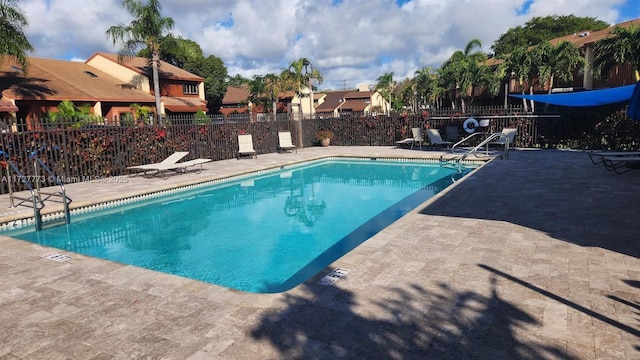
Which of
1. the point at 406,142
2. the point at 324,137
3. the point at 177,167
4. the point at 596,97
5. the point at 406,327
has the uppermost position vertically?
the point at 596,97

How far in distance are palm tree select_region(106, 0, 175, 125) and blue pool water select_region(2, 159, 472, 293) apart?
541 inches

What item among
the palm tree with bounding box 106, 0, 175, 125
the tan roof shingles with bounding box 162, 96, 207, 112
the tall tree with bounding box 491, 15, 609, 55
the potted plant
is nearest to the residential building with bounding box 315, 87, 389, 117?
the tall tree with bounding box 491, 15, 609, 55

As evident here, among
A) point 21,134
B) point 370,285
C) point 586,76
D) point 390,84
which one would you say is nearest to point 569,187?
point 370,285

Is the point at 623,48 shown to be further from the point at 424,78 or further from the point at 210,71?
the point at 210,71

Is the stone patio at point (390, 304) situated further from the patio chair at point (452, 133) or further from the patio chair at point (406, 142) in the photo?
the patio chair at point (452, 133)

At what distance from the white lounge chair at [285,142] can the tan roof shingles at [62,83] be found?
42.3 feet

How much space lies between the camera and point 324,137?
21.3m

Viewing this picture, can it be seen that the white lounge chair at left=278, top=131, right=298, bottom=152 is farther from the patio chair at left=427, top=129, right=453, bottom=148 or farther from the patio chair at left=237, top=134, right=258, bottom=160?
the patio chair at left=427, top=129, right=453, bottom=148

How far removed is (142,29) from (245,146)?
34.7 feet

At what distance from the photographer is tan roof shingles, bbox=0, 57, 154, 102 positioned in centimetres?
2198

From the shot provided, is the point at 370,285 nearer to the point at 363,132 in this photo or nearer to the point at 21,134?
the point at 21,134

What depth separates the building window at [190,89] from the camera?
111 feet

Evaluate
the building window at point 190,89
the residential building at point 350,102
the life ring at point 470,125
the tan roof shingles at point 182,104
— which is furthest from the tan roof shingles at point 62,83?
the residential building at point 350,102

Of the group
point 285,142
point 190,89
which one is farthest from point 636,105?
point 190,89
